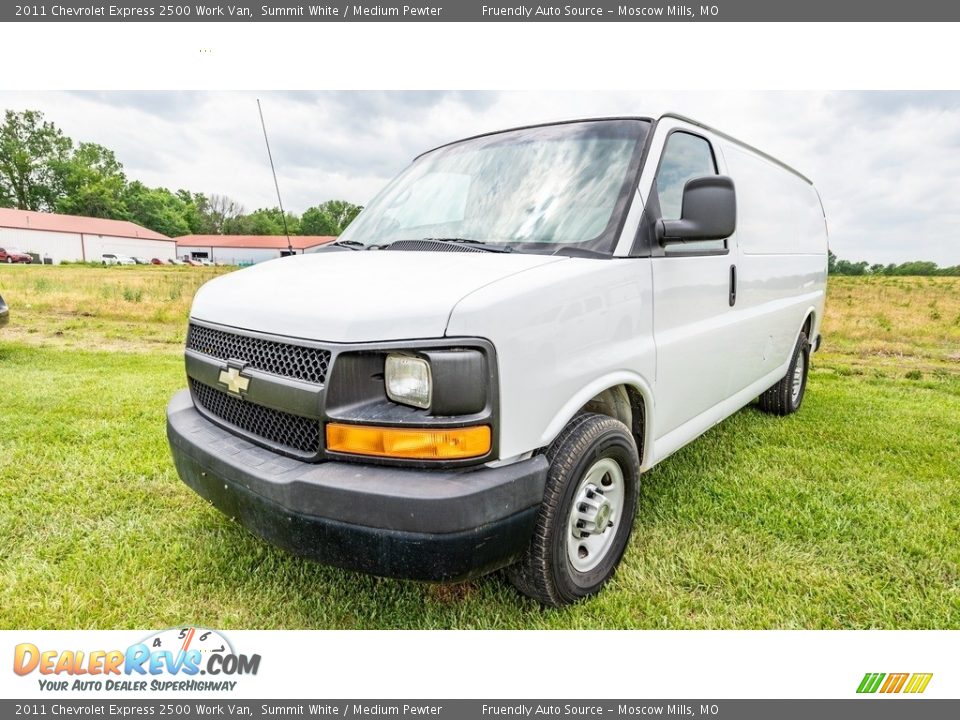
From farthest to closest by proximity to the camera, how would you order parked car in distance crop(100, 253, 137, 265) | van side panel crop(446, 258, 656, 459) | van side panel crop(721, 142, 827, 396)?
1. parked car in distance crop(100, 253, 137, 265)
2. van side panel crop(721, 142, 827, 396)
3. van side panel crop(446, 258, 656, 459)

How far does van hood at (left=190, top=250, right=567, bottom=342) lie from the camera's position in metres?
1.79

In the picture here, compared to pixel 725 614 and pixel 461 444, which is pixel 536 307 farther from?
pixel 725 614

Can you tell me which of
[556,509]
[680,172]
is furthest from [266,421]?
[680,172]

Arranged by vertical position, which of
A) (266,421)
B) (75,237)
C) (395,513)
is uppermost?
(75,237)

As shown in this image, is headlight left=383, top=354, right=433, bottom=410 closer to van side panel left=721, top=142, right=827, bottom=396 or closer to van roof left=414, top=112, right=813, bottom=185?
van roof left=414, top=112, right=813, bottom=185

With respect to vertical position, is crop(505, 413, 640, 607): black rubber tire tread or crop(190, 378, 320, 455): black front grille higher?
crop(190, 378, 320, 455): black front grille

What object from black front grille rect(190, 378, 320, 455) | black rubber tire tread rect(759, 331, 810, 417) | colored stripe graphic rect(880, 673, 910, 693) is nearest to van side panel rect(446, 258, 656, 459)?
black front grille rect(190, 378, 320, 455)

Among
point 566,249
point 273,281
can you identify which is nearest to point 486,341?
point 566,249

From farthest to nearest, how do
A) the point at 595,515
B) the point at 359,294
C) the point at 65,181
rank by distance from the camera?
1. the point at 65,181
2. the point at 595,515
3. the point at 359,294

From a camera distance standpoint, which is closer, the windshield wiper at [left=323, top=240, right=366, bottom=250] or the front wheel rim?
the front wheel rim

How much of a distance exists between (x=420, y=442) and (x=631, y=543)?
5.14 ft

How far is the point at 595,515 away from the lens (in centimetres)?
228

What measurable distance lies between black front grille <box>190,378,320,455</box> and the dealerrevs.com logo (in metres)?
0.77

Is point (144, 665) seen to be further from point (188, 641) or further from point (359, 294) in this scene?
point (359, 294)
